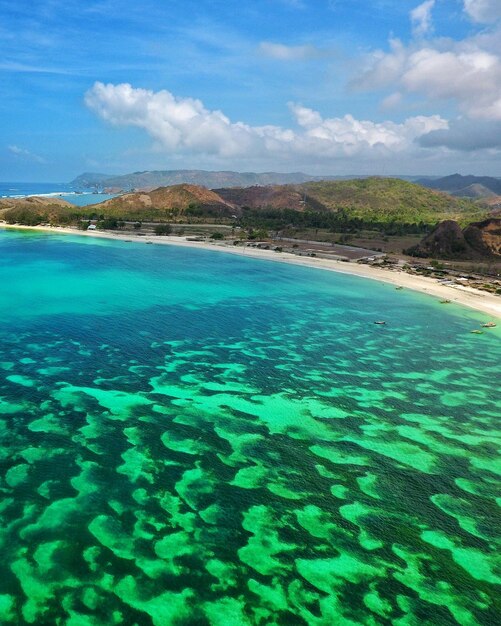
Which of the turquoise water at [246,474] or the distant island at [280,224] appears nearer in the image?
the turquoise water at [246,474]

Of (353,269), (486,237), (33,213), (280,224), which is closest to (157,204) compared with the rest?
(33,213)

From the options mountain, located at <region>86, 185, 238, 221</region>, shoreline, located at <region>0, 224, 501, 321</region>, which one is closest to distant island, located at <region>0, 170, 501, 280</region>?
mountain, located at <region>86, 185, 238, 221</region>

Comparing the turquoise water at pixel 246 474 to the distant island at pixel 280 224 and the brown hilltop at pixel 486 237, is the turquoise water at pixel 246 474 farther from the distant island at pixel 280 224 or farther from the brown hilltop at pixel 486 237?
the distant island at pixel 280 224

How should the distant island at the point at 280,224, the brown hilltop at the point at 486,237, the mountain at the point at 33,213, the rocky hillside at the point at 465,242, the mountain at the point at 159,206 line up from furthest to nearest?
the mountain at the point at 159,206
the mountain at the point at 33,213
the distant island at the point at 280,224
the rocky hillside at the point at 465,242
the brown hilltop at the point at 486,237

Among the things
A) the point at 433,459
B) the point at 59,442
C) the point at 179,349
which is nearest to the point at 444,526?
the point at 433,459

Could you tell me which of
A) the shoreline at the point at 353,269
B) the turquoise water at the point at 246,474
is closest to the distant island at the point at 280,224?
the shoreline at the point at 353,269

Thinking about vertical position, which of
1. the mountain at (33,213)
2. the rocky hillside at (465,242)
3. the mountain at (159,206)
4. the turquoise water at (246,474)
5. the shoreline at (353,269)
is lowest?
the turquoise water at (246,474)

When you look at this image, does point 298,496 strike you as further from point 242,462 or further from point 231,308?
point 231,308
